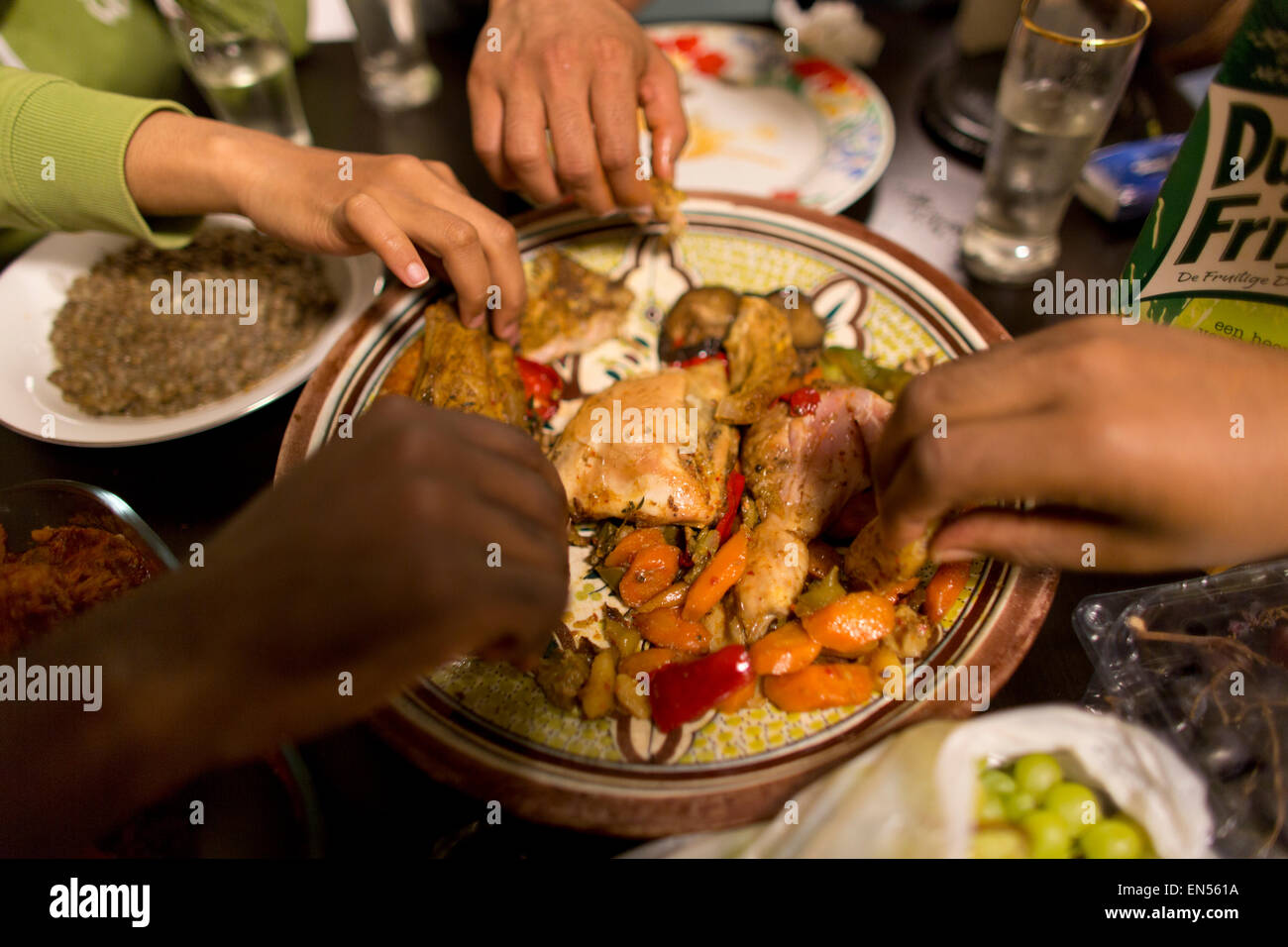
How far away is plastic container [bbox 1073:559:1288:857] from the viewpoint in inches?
47.2

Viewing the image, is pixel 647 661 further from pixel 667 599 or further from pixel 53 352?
pixel 53 352

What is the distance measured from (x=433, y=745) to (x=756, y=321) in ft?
4.11

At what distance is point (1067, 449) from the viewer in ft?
3.12

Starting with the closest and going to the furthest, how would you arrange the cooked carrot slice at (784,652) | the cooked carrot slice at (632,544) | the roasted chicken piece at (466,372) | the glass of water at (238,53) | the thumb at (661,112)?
the cooked carrot slice at (784,652)
the cooked carrot slice at (632,544)
the roasted chicken piece at (466,372)
the thumb at (661,112)
the glass of water at (238,53)

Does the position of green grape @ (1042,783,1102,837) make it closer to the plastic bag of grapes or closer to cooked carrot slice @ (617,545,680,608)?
the plastic bag of grapes

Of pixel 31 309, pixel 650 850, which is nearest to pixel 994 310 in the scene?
pixel 650 850

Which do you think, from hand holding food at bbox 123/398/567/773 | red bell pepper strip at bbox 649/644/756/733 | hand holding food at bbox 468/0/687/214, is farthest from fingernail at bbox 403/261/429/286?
red bell pepper strip at bbox 649/644/756/733

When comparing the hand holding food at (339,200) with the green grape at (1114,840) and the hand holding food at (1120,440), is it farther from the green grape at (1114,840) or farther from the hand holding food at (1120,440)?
the green grape at (1114,840)

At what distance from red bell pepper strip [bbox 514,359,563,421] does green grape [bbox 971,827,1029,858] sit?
133 centimetres

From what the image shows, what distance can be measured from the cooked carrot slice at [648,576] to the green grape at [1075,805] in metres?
0.78

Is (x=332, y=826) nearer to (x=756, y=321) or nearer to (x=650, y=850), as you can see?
(x=650, y=850)

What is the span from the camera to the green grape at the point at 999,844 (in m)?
1.15

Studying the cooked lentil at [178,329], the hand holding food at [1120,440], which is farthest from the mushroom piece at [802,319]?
the cooked lentil at [178,329]

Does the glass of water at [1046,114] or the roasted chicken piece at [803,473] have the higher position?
the glass of water at [1046,114]
